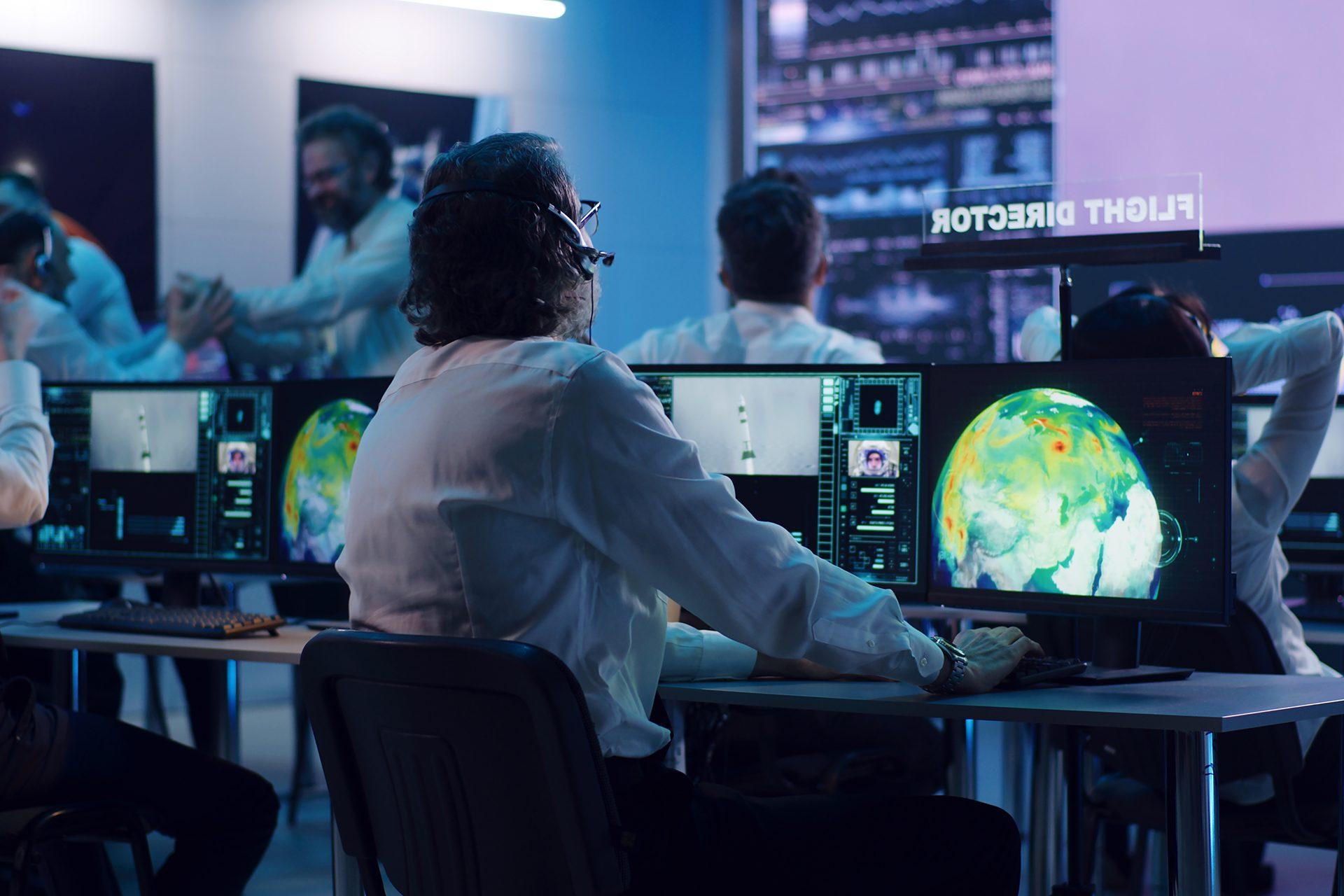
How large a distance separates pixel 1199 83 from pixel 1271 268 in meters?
0.66

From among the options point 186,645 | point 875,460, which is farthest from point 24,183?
point 875,460

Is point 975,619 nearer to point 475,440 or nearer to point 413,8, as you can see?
point 475,440

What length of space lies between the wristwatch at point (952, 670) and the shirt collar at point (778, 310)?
1779 mm

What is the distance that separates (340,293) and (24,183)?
41.5 inches

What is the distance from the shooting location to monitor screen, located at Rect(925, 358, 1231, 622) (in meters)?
1.84

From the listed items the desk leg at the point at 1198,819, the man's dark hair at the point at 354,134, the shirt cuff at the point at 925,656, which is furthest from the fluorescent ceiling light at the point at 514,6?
the desk leg at the point at 1198,819

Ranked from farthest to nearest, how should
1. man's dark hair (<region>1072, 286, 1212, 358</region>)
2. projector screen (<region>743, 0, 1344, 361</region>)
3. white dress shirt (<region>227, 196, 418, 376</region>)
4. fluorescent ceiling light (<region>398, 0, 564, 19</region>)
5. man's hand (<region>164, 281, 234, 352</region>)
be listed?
fluorescent ceiling light (<region>398, 0, 564, 19</region>)
white dress shirt (<region>227, 196, 418, 376</region>)
man's hand (<region>164, 281, 234, 352</region>)
projector screen (<region>743, 0, 1344, 361</region>)
man's dark hair (<region>1072, 286, 1212, 358</region>)

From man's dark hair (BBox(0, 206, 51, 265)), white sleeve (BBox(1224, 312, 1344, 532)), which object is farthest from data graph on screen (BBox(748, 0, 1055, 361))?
white sleeve (BBox(1224, 312, 1344, 532))

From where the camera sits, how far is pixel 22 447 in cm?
255

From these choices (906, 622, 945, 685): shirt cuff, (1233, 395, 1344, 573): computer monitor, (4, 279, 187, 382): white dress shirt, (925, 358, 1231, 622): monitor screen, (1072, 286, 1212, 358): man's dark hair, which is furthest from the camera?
(4, 279, 187, 382): white dress shirt

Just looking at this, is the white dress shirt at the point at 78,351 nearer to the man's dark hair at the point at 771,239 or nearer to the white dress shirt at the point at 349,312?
the white dress shirt at the point at 349,312

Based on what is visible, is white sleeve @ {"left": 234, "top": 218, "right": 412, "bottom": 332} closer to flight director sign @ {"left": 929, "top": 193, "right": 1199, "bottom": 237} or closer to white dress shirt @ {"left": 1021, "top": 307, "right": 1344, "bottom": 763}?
flight director sign @ {"left": 929, "top": 193, "right": 1199, "bottom": 237}

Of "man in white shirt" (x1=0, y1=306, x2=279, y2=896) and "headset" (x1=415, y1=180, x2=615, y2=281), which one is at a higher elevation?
"headset" (x1=415, y1=180, x2=615, y2=281)

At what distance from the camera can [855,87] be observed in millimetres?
5469
